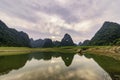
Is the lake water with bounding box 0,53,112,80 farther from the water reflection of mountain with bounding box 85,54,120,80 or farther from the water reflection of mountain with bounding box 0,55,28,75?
the water reflection of mountain with bounding box 85,54,120,80

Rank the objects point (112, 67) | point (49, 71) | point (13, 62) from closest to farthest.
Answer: point (49, 71) → point (112, 67) → point (13, 62)

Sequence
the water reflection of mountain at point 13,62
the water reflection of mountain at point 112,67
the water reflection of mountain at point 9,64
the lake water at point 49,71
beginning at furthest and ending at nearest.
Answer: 1. the water reflection of mountain at point 13,62
2. the water reflection of mountain at point 9,64
3. the water reflection of mountain at point 112,67
4. the lake water at point 49,71

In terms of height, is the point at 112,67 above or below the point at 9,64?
below

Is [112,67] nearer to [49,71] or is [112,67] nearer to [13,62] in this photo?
[49,71]

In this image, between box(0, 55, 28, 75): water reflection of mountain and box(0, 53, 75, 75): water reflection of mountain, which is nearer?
box(0, 55, 28, 75): water reflection of mountain

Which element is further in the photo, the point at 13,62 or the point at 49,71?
the point at 13,62

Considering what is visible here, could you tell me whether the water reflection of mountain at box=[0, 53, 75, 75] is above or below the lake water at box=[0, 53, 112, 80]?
above

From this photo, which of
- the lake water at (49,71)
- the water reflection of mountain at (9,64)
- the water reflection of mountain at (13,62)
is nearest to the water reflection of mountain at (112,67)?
the lake water at (49,71)

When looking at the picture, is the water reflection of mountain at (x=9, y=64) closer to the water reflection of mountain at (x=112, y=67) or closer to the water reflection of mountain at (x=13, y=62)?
the water reflection of mountain at (x=13, y=62)

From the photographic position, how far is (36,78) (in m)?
23.4

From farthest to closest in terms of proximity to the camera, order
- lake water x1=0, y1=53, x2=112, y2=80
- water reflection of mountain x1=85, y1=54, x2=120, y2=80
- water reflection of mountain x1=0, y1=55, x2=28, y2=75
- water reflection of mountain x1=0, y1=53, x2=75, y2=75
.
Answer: water reflection of mountain x1=0, y1=53, x2=75, y2=75, water reflection of mountain x1=0, y1=55, x2=28, y2=75, water reflection of mountain x1=85, y1=54, x2=120, y2=80, lake water x1=0, y1=53, x2=112, y2=80

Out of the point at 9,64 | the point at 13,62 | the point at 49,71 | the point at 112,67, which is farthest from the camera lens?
the point at 13,62

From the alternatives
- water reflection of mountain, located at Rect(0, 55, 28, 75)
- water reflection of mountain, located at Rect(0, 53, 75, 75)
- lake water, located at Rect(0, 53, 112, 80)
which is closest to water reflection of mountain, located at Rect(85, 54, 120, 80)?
lake water, located at Rect(0, 53, 112, 80)

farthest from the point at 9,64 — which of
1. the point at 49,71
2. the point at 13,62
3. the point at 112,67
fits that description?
the point at 112,67
